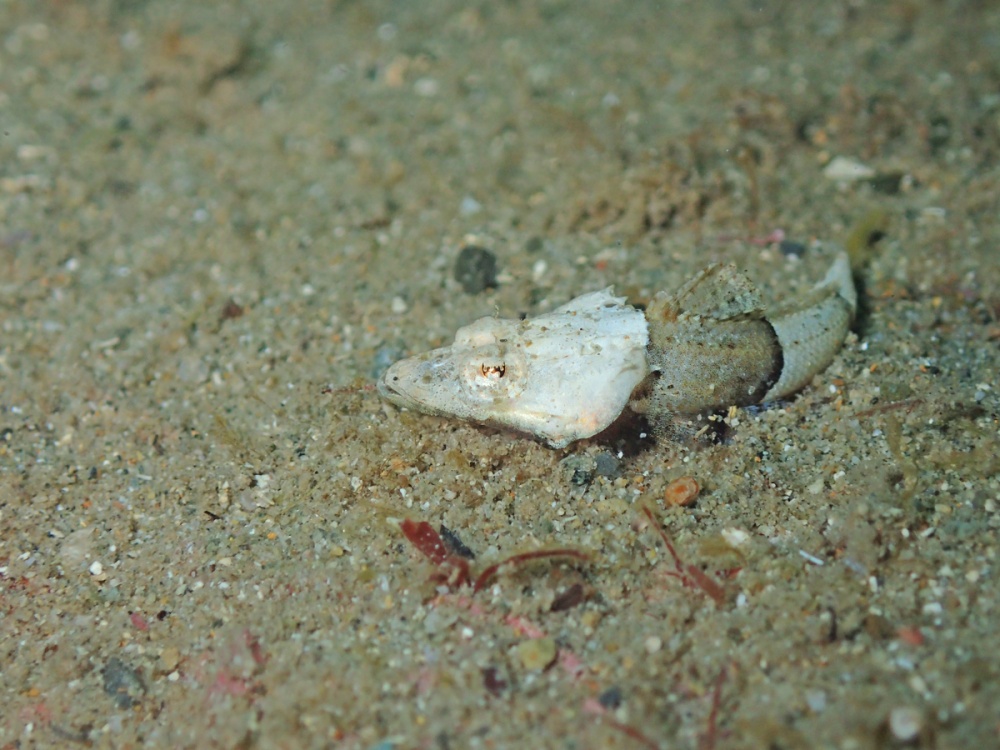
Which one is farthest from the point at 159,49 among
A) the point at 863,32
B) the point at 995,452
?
the point at 995,452

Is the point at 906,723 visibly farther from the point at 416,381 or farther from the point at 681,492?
the point at 416,381

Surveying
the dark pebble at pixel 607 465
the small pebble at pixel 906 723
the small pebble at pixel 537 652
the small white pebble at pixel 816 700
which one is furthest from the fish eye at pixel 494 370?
the small pebble at pixel 906 723

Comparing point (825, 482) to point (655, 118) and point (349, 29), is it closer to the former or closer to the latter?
point (655, 118)

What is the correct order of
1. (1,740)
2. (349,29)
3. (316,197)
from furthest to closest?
(349,29)
(316,197)
(1,740)

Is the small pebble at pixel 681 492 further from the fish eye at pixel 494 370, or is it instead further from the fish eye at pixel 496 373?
the fish eye at pixel 494 370

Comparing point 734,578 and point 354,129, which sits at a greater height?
point 354,129

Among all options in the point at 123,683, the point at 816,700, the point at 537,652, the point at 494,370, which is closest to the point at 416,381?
the point at 494,370

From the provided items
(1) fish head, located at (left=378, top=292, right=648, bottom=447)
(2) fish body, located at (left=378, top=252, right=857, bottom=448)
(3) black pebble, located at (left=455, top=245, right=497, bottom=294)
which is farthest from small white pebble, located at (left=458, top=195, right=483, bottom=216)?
(1) fish head, located at (left=378, top=292, right=648, bottom=447)
